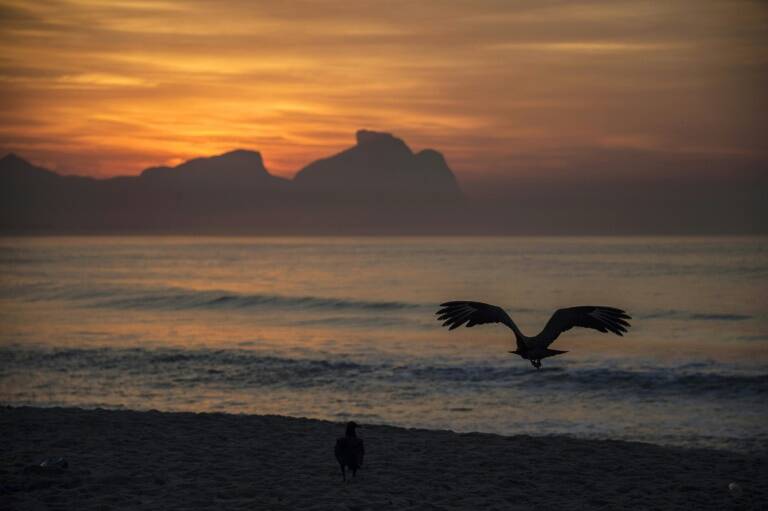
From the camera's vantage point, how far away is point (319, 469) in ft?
39.4

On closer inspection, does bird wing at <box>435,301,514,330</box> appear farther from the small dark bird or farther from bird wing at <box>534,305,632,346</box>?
the small dark bird

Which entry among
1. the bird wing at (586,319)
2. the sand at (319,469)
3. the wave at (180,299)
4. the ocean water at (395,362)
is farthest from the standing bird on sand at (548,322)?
the wave at (180,299)

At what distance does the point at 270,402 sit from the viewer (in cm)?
1991

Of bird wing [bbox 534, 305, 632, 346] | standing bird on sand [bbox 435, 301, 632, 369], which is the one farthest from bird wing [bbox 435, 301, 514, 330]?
bird wing [bbox 534, 305, 632, 346]

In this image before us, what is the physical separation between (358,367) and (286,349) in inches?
248

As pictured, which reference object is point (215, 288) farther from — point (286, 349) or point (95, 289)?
point (286, 349)

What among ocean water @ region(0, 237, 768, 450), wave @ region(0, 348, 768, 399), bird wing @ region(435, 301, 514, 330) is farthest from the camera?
wave @ region(0, 348, 768, 399)

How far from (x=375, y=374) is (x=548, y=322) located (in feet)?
51.2

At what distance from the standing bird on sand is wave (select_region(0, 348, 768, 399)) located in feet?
40.5

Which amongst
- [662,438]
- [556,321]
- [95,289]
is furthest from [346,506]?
[95,289]

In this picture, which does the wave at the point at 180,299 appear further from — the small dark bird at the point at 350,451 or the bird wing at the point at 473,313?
the bird wing at the point at 473,313

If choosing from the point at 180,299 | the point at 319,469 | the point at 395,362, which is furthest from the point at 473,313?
the point at 180,299

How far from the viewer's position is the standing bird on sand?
911 centimetres

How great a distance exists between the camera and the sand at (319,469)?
10352mm
